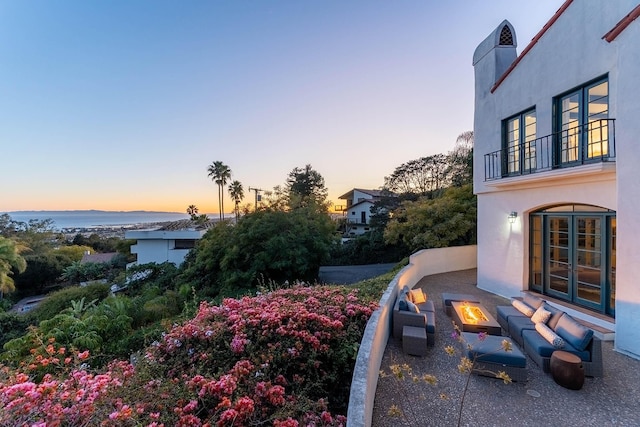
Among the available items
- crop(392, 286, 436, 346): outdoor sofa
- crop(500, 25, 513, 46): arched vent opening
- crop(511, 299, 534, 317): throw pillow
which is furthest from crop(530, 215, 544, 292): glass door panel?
crop(500, 25, 513, 46): arched vent opening

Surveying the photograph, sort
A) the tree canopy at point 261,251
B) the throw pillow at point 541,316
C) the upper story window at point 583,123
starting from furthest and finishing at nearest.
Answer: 1. the tree canopy at point 261,251
2. the upper story window at point 583,123
3. the throw pillow at point 541,316

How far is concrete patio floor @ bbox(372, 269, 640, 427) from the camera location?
10.9ft

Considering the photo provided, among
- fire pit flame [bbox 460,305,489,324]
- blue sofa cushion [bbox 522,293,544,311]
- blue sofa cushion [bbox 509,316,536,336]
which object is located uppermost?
blue sofa cushion [bbox 522,293,544,311]

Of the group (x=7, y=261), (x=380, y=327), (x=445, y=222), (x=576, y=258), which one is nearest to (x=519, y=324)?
(x=576, y=258)

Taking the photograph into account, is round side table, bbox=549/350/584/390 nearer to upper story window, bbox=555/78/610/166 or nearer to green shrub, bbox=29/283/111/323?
upper story window, bbox=555/78/610/166

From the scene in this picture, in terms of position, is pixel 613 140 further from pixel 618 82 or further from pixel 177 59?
pixel 177 59

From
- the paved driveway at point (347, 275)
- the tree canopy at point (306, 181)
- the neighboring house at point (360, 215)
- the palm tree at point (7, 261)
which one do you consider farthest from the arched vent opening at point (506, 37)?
the tree canopy at point (306, 181)

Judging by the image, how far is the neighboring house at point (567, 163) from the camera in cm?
479

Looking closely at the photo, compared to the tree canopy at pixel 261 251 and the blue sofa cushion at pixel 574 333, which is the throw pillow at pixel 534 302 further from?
the tree canopy at pixel 261 251

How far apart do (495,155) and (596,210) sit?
10.6 ft

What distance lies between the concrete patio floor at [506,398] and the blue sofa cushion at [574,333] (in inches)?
21.2

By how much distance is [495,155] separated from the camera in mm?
8719

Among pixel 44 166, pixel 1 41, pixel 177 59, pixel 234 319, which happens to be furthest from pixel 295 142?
pixel 44 166

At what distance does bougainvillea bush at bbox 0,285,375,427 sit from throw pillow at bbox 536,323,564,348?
9.18 ft
